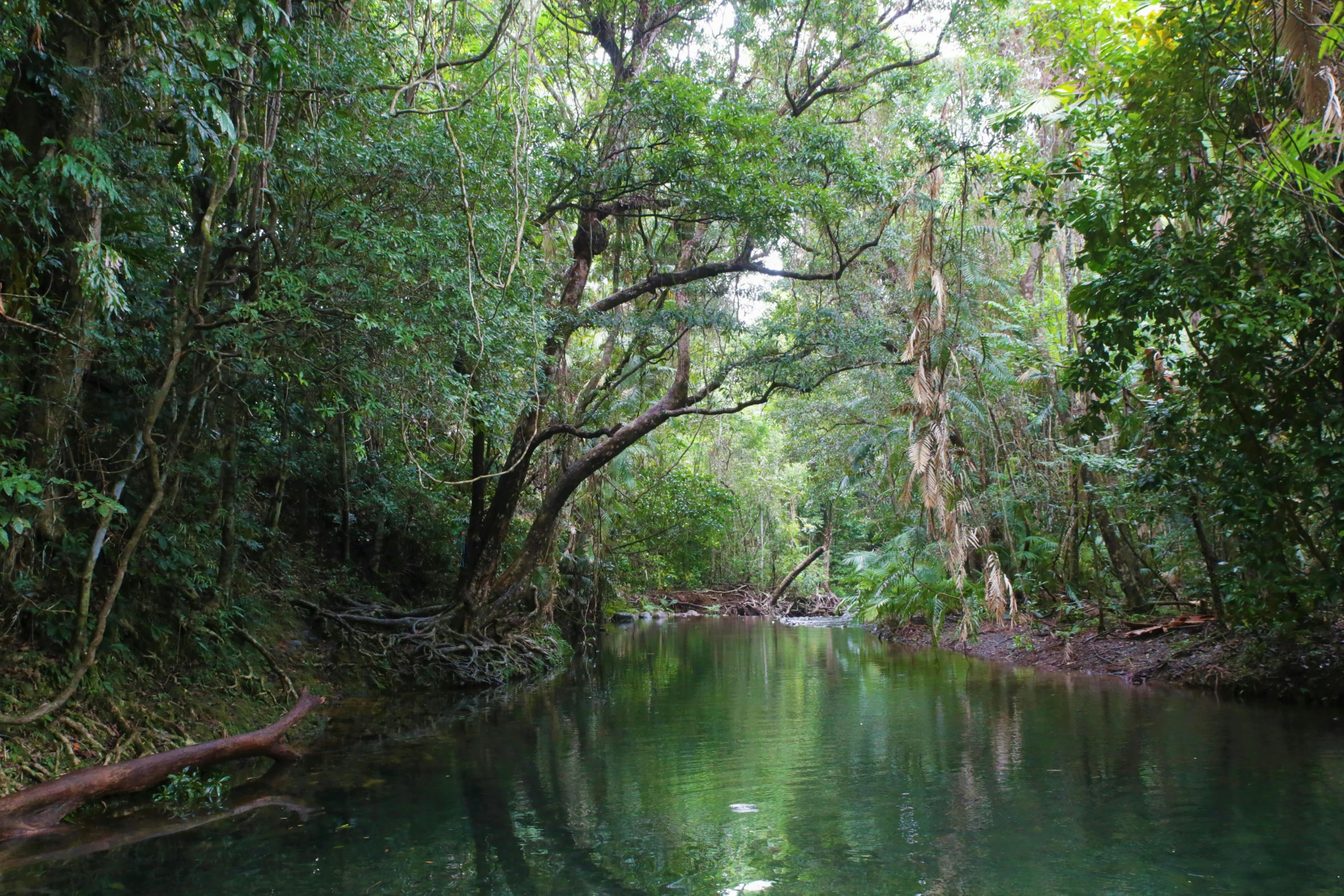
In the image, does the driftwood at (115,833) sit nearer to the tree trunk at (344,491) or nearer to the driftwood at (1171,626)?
the tree trunk at (344,491)

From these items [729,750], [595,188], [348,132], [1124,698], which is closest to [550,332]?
[595,188]

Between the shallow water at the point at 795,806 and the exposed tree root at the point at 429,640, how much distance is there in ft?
5.48

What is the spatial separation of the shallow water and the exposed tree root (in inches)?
65.7

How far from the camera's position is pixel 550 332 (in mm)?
10828

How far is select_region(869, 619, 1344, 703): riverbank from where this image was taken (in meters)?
7.93

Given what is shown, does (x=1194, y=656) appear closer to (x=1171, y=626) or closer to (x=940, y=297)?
(x=1171, y=626)

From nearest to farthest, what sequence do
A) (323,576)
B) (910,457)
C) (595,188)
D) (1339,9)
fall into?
1. (1339,9)
2. (595,188)
3. (323,576)
4. (910,457)

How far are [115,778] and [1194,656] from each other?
34.3ft

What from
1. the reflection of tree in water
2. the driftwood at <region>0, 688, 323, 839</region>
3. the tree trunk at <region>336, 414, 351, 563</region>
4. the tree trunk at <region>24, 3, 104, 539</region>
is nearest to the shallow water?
the reflection of tree in water

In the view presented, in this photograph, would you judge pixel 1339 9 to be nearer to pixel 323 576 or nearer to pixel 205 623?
pixel 205 623

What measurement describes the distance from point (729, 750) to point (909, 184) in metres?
9.07

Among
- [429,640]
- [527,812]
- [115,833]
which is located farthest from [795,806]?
[429,640]

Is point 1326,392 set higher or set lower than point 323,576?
higher

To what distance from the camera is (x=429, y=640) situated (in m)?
11.5
